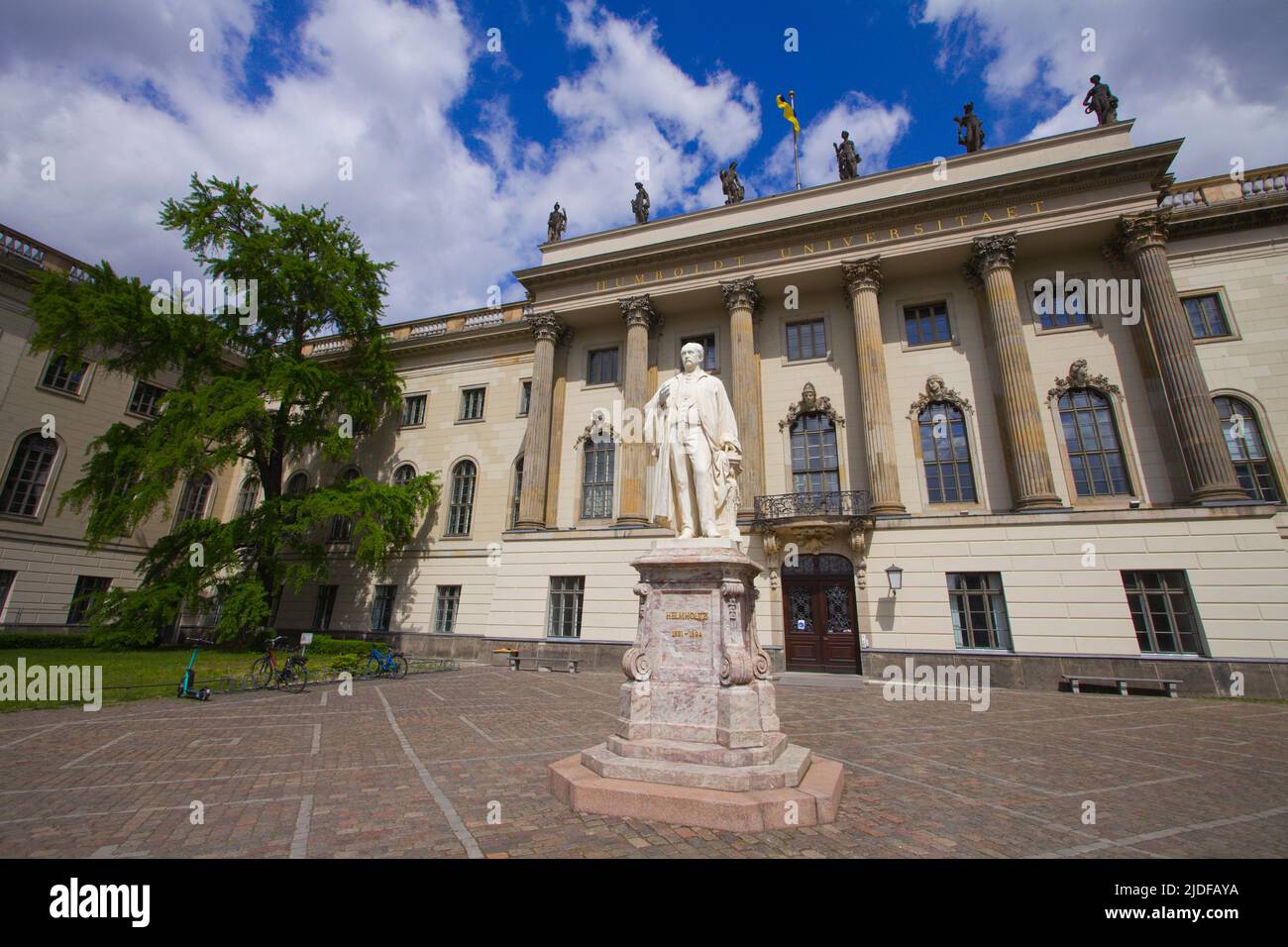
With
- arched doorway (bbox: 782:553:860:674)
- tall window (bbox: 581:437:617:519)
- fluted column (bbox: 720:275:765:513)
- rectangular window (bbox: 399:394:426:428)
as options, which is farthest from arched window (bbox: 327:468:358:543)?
arched doorway (bbox: 782:553:860:674)

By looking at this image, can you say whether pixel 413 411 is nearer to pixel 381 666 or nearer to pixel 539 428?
pixel 539 428

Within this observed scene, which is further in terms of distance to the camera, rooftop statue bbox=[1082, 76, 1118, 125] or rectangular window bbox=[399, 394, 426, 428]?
rectangular window bbox=[399, 394, 426, 428]

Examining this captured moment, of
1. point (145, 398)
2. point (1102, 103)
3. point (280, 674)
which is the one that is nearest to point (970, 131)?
point (1102, 103)

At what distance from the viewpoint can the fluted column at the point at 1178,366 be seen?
15.3m

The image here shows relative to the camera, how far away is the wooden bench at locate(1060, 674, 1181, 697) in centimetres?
1369

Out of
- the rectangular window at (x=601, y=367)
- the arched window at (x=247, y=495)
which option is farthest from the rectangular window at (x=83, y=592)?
the rectangular window at (x=601, y=367)

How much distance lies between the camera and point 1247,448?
16984 mm

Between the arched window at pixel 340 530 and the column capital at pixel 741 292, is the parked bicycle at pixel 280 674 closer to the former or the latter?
the arched window at pixel 340 530

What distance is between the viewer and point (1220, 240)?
1856 cm

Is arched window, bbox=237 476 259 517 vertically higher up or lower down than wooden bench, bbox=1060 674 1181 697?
higher up

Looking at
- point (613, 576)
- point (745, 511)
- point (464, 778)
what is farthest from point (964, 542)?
point (464, 778)

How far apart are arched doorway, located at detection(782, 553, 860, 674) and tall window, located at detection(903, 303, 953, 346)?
9310 millimetres

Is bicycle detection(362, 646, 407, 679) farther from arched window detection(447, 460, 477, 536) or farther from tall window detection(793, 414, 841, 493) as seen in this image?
tall window detection(793, 414, 841, 493)
